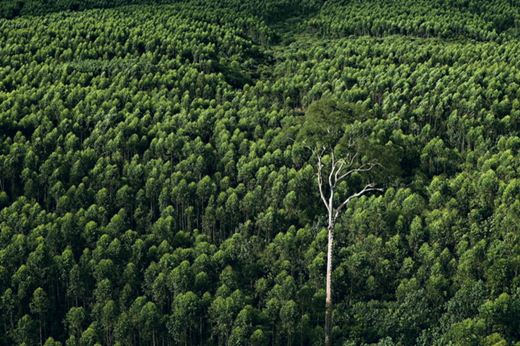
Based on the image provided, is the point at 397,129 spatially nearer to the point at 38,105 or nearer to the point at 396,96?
the point at 396,96

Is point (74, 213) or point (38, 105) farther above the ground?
point (38, 105)

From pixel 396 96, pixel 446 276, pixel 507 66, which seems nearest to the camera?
pixel 446 276

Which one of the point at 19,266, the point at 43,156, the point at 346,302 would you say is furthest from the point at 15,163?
the point at 346,302

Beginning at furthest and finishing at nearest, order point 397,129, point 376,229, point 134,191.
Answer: point 397,129 → point 134,191 → point 376,229

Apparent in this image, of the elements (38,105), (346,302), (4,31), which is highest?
(4,31)

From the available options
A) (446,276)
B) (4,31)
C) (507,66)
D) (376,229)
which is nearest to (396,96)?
(507,66)

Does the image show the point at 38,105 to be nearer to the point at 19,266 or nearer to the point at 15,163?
the point at 15,163

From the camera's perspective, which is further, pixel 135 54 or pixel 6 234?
pixel 135 54
